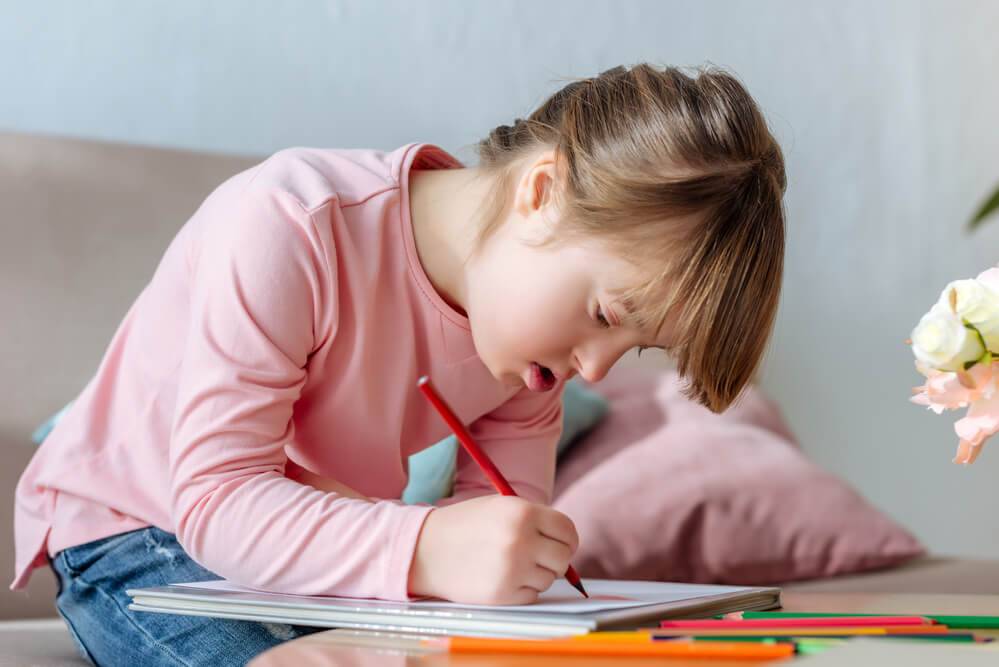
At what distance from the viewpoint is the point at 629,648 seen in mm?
470

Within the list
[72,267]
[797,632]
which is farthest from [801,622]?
[72,267]

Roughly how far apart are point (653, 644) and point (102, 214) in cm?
106

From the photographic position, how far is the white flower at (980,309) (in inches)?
23.4

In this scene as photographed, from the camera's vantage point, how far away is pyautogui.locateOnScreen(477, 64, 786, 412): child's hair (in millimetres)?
707

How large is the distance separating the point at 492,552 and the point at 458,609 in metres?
0.05

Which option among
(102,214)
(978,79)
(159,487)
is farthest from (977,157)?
(159,487)

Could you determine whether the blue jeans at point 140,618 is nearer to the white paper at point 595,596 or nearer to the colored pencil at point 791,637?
the white paper at point 595,596

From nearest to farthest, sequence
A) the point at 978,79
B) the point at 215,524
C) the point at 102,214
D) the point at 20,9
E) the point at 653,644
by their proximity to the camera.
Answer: the point at 653,644
the point at 215,524
the point at 102,214
the point at 20,9
the point at 978,79

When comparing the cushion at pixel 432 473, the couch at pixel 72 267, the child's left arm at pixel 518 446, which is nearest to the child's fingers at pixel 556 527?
the child's left arm at pixel 518 446

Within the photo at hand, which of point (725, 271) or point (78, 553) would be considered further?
point (78, 553)

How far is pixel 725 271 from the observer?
0.71 metres

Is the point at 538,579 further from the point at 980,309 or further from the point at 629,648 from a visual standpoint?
the point at 980,309

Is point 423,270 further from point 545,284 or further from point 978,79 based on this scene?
point 978,79

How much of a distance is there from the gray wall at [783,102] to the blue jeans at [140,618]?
85 cm
